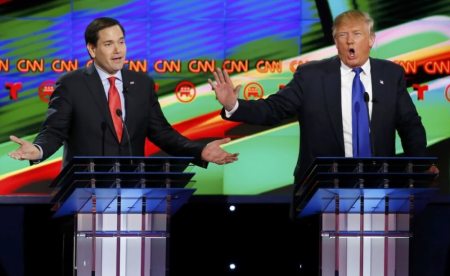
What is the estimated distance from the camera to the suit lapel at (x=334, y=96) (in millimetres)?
6023

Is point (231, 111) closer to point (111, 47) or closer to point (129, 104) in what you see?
point (129, 104)

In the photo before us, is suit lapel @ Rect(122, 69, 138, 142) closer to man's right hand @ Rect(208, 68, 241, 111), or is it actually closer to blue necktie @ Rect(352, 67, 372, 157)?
man's right hand @ Rect(208, 68, 241, 111)

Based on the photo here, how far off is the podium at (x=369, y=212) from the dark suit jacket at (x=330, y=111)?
60cm

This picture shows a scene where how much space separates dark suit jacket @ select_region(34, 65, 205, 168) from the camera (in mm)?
6090

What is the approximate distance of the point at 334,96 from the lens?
6.07m

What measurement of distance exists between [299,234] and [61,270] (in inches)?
43.6

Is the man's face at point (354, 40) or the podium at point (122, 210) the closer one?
the podium at point (122, 210)

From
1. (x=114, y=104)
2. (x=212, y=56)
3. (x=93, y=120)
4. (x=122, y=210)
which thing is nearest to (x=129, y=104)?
(x=114, y=104)

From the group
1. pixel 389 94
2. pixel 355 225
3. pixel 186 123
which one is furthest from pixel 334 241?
pixel 186 123

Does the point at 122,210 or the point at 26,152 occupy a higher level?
the point at 26,152

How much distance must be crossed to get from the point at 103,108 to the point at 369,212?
1.41 metres

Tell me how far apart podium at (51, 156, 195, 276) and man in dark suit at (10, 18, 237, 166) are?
66cm

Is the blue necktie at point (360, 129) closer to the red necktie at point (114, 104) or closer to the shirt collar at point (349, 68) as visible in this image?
the shirt collar at point (349, 68)

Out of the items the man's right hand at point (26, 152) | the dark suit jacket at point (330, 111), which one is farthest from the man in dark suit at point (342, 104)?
the man's right hand at point (26, 152)
